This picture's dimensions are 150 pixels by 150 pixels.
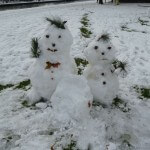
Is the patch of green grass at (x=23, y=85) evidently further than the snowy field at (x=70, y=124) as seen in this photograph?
Yes

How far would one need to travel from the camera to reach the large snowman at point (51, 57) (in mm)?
4309

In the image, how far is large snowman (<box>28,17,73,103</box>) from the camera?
4309 mm

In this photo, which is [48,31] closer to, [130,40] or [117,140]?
[117,140]

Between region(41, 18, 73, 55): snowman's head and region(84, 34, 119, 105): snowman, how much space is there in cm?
45

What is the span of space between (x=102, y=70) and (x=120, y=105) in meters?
0.70

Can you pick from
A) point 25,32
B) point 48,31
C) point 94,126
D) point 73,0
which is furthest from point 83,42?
point 73,0

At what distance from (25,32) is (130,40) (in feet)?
13.0

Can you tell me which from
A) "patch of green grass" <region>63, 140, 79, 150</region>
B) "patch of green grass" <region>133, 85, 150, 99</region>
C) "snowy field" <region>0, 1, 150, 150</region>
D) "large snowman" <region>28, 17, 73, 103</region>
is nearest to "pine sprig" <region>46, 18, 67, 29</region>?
"large snowman" <region>28, 17, 73, 103</region>

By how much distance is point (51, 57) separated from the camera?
4441 mm

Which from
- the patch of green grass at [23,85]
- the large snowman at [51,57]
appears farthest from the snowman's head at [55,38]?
the patch of green grass at [23,85]

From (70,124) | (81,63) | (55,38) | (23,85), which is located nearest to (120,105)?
(70,124)

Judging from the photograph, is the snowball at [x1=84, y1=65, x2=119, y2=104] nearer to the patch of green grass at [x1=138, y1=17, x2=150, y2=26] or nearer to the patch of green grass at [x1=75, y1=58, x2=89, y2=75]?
the patch of green grass at [x1=75, y1=58, x2=89, y2=75]

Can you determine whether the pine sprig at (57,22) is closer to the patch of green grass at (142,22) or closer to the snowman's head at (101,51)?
the snowman's head at (101,51)

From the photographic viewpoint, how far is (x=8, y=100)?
15.8 ft
